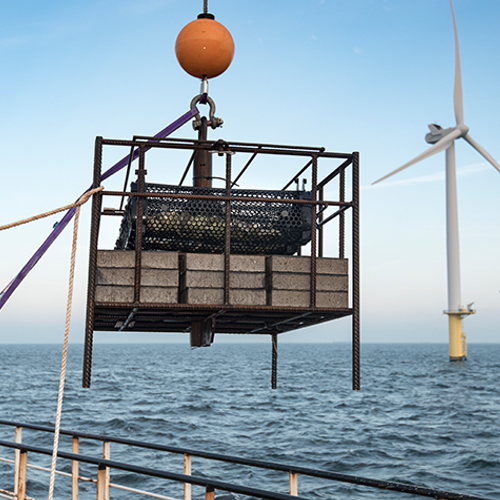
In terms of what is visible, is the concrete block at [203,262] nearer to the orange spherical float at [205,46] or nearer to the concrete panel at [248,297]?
the concrete panel at [248,297]

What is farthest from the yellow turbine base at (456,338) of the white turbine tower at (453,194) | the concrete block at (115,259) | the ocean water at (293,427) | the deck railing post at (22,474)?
the deck railing post at (22,474)

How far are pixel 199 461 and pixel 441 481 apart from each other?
1211 cm

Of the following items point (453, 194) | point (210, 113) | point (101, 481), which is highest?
point (453, 194)

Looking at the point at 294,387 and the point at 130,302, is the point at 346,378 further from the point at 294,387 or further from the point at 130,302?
the point at 130,302

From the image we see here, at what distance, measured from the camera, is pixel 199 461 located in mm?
36969

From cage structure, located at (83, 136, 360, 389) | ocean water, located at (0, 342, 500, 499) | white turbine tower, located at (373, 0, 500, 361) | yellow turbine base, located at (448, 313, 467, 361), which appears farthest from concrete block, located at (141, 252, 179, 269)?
yellow turbine base, located at (448, 313, 467, 361)

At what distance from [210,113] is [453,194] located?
253 feet

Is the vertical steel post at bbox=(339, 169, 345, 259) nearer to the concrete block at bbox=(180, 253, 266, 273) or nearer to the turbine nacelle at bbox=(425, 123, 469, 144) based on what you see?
the concrete block at bbox=(180, 253, 266, 273)

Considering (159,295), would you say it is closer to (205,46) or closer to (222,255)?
(222,255)

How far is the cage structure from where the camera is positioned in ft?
35.1

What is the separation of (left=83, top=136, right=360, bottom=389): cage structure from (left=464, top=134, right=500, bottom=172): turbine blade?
28489 millimetres

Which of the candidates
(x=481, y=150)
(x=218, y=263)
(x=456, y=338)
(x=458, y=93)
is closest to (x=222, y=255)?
(x=218, y=263)

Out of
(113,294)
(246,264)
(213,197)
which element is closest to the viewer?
(113,294)

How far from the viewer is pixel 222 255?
1105 centimetres
